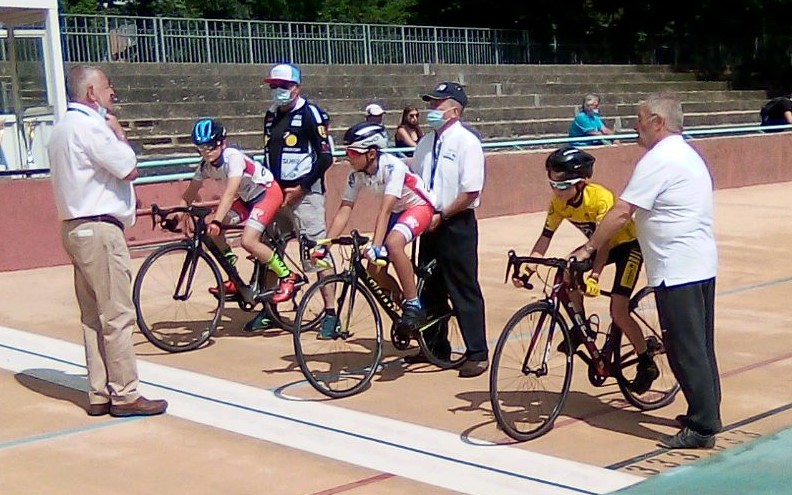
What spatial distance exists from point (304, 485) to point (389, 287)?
2.05 metres

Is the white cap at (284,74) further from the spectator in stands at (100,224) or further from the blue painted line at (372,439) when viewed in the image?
the blue painted line at (372,439)

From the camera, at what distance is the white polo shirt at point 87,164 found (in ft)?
19.8

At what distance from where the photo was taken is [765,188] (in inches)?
738

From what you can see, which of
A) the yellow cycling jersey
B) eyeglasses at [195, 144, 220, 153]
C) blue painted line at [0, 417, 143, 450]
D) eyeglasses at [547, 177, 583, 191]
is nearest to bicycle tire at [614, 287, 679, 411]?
the yellow cycling jersey

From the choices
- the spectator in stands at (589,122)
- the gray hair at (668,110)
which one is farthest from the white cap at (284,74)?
the spectator in stands at (589,122)

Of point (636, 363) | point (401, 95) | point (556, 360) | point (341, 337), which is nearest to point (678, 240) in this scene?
point (636, 363)

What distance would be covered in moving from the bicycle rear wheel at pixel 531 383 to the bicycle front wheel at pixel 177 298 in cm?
236

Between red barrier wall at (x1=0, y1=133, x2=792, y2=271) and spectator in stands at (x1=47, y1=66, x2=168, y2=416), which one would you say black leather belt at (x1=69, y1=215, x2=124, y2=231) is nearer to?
spectator in stands at (x1=47, y1=66, x2=168, y2=416)

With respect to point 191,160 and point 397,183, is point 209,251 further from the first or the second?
point 191,160

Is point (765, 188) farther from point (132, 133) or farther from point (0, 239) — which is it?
point (0, 239)

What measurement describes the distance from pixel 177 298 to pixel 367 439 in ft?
8.22

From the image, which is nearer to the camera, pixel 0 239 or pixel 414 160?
pixel 414 160

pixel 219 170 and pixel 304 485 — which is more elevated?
pixel 219 170

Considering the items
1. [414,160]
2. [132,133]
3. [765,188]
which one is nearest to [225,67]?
[132,133]
